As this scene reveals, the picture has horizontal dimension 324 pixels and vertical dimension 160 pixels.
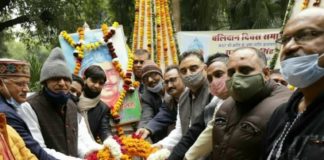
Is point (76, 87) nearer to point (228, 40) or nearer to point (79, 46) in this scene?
point (79, 46)

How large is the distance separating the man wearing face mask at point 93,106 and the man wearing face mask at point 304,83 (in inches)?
124

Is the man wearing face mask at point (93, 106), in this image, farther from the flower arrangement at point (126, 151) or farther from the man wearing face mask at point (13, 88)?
the man wearing face mask at point (13, 88)

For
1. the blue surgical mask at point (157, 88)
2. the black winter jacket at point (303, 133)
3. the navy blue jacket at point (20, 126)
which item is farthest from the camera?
the blue surgical mask at point (157, 88)

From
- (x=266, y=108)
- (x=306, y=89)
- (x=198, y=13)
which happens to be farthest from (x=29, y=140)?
(x=198, y=13)

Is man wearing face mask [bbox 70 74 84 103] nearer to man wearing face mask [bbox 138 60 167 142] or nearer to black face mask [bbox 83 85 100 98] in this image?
black face mask [bbox 83 85 100 98]

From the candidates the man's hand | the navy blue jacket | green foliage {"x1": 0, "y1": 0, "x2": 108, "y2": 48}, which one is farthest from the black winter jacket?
green foliage {"x1": 0, "y1": 0, "x2": 108, "y2": 48}

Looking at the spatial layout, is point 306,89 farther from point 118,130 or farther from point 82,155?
point 118,130

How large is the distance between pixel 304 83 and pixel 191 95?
2.52m

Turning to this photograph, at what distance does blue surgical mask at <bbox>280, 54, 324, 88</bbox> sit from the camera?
1.97 meters

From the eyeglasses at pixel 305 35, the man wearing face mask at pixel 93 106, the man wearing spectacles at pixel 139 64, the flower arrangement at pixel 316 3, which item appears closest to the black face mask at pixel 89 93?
the man wearing face mask at pixel 93 106

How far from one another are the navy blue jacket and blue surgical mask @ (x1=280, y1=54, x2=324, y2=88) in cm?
196

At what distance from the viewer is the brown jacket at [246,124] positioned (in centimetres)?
284

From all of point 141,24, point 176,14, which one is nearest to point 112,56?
point 141,24

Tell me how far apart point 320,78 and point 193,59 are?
8.45 ft
